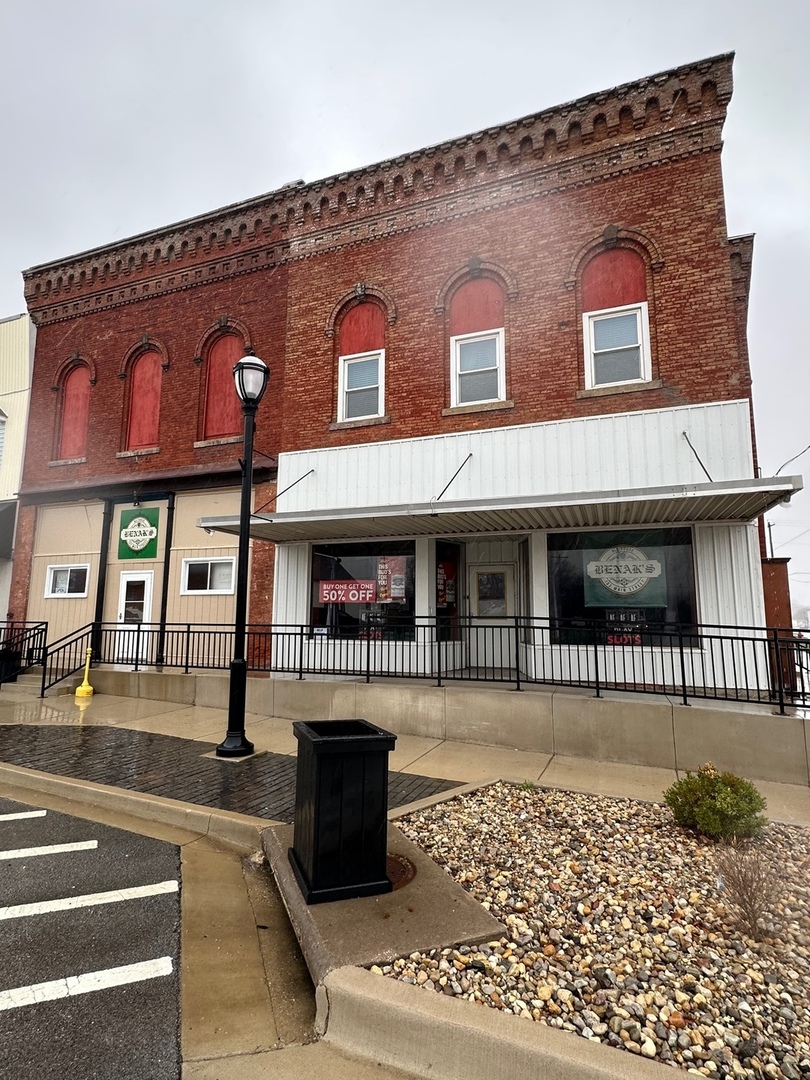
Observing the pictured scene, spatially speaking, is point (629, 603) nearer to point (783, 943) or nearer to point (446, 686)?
point (446, 686)

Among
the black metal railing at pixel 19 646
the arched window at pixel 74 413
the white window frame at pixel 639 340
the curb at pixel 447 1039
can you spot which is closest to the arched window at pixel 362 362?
the white window frame at pixel 639 340

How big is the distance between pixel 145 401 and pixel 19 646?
6.81 meters

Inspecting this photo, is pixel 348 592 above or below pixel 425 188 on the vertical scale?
below

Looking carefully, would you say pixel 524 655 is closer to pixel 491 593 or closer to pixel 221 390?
pixel 491 593

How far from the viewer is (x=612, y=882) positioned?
3.96 meters

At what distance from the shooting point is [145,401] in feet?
49.3

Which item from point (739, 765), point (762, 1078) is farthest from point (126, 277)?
point (762, 1078)

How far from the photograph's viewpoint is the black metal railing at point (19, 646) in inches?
512

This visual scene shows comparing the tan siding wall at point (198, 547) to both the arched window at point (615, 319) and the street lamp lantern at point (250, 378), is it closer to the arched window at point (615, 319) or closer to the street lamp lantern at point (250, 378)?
the street lamp lantern at point (250, 378)

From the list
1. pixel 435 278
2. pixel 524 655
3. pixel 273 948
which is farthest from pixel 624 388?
pixel 273 948

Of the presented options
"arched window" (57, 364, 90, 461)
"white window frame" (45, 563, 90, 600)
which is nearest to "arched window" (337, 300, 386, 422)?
"arched window" (57, 364, 90, 461)

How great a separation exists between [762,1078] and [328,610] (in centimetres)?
1000

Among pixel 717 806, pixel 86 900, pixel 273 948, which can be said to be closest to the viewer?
pixel 273 948

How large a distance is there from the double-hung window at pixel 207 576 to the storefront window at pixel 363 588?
2.36 meters
